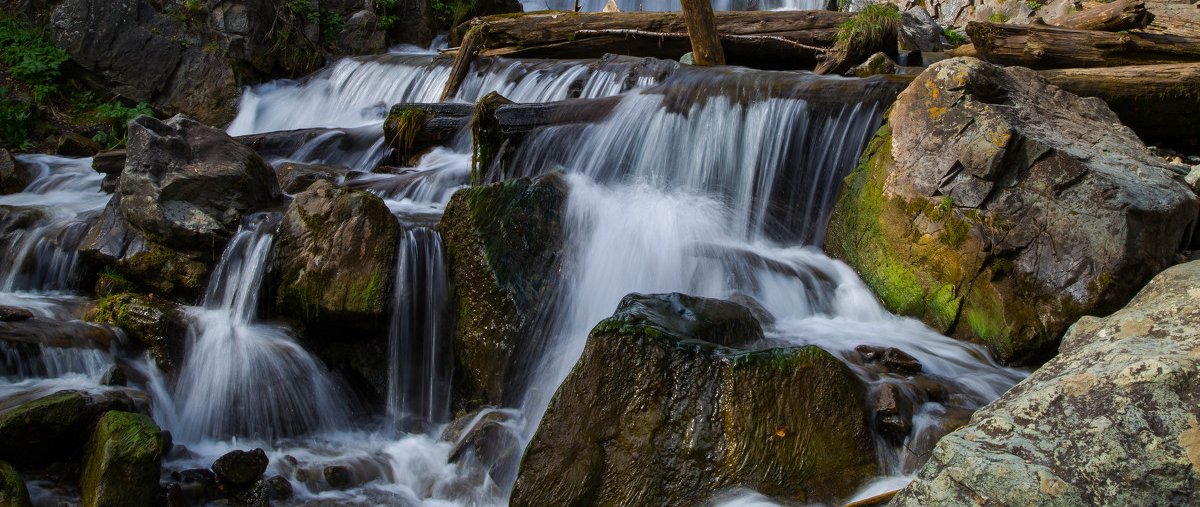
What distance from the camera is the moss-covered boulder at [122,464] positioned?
3.28 m

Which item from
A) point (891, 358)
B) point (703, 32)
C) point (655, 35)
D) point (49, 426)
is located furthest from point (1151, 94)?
point (49, 426)

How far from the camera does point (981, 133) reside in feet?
15.3

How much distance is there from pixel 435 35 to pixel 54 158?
23.8 ft

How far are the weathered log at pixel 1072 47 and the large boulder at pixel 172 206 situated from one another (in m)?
6.61

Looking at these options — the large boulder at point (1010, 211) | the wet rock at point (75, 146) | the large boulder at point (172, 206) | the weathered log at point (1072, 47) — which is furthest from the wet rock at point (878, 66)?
the wet rock at point (75, 146)

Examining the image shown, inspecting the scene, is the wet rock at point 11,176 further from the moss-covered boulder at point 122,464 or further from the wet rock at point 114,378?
the moss-covered boulder at point 122,464

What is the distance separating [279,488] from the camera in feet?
12.4

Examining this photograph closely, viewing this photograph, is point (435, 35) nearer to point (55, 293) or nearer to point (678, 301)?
point (55, 293)

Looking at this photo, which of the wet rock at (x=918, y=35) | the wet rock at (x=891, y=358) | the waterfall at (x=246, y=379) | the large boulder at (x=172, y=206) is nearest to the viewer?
the wet rock at (x=891, y=358)

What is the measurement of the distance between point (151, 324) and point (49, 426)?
1127 millimetres

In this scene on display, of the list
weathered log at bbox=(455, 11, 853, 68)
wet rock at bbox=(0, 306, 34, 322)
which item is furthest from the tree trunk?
wet rock at bbox=(0, 306, 34, 322)

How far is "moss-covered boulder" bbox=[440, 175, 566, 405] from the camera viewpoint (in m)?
4.67

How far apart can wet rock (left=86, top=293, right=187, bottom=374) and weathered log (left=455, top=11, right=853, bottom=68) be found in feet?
23.4

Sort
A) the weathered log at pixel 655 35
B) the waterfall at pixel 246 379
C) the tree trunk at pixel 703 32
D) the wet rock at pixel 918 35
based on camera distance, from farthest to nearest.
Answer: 1. the wet rock at pixel 918 35
2. the weathered log at pixel 655 35
3. the tree trunk at pixel 703 32
4. the waterfall at pixel 246 379
